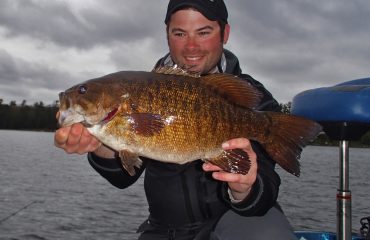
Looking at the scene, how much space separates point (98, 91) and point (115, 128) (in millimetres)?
340

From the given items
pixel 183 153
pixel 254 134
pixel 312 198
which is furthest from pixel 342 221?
pixel 312 198

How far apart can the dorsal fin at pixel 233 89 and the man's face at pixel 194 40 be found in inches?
43.2

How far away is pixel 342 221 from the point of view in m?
4.20

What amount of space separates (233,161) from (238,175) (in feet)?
0.38

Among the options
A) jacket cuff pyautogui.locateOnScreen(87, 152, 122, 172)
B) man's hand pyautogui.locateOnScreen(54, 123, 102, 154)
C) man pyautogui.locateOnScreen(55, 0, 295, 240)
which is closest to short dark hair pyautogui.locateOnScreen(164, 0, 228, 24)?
man pyautogui.locateOnScreen(55, 0, 295, 240)

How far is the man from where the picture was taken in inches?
137

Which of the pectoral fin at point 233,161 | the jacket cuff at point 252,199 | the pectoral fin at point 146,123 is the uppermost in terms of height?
the pectoral fin at point 146,123

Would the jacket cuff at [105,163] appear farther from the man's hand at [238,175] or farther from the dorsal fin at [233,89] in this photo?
the dorsal fin at [233,89]

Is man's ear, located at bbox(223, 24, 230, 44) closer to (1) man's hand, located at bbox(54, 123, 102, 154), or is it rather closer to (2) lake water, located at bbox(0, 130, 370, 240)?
(1) man's hand, located at bbox(54, 123, 102, 154)

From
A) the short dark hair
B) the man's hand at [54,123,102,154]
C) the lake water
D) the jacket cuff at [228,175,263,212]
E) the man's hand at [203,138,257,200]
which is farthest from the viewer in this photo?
the lake water

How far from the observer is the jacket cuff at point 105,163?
165 inches

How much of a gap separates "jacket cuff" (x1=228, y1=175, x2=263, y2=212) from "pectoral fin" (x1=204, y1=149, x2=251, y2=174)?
0.38m

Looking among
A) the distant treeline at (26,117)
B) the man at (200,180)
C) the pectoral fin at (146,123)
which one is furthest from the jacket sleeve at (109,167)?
the distant treeline at (26,117)

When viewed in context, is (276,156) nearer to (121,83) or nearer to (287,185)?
(121,83)
